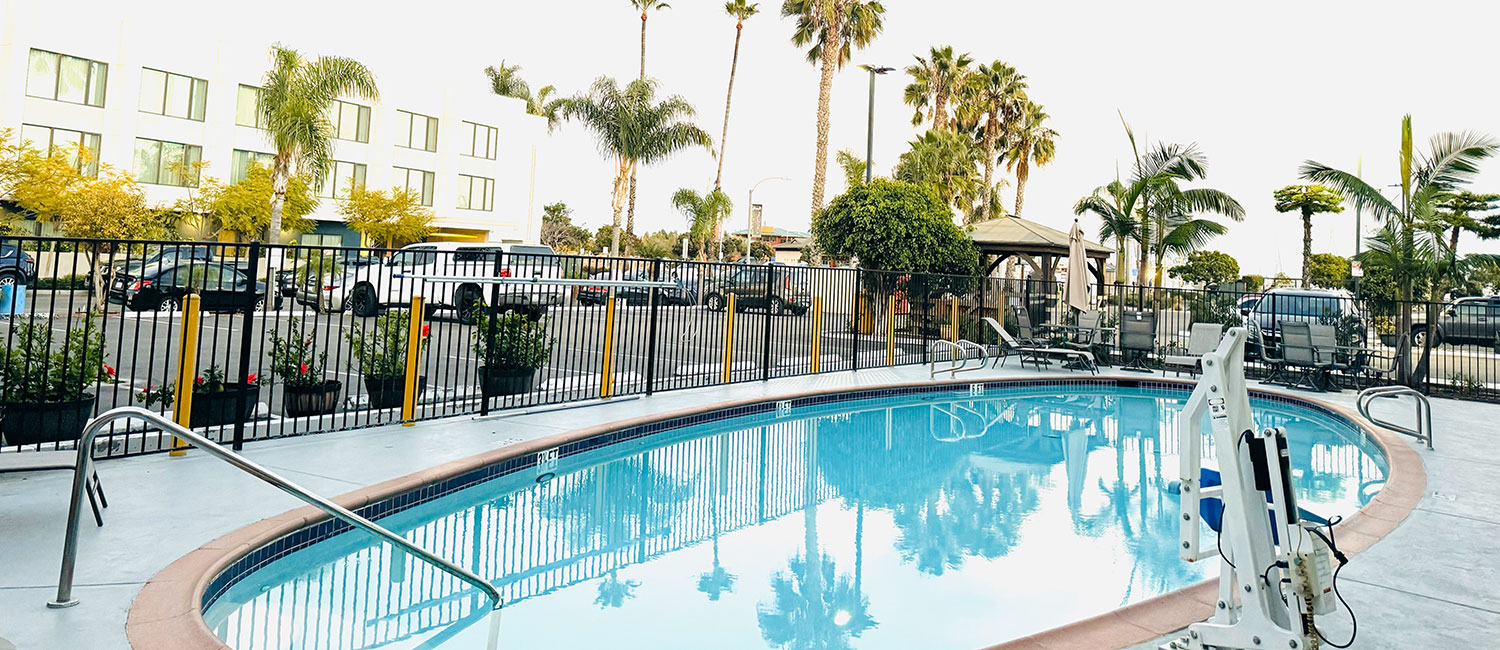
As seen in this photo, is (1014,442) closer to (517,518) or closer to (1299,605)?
(517,518)

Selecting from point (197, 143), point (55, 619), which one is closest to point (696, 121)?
point (197, 143)

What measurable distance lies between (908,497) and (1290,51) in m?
22.2

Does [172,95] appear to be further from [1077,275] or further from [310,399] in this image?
[1077,275]

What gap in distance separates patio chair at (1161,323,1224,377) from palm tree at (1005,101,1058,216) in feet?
71.7

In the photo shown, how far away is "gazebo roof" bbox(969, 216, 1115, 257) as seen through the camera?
20359 millimetres

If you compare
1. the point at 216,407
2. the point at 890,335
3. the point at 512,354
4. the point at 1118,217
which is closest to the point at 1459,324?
the point at 1118,217

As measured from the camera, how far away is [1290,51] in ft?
75.0

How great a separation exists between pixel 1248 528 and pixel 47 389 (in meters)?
7.62

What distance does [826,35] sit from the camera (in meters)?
28.0

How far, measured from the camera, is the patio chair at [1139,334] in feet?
53.0

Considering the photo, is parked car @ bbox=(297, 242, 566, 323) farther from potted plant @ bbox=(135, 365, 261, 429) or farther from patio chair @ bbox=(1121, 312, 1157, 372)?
patio chair @ bbox=(1121, 312, 1157, 372)

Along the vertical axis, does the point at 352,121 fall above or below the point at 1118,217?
above

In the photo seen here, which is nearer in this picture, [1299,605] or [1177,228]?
[1299,605]

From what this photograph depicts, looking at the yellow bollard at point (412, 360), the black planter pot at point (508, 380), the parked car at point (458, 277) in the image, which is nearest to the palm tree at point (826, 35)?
the parked car at point (458, 277)
